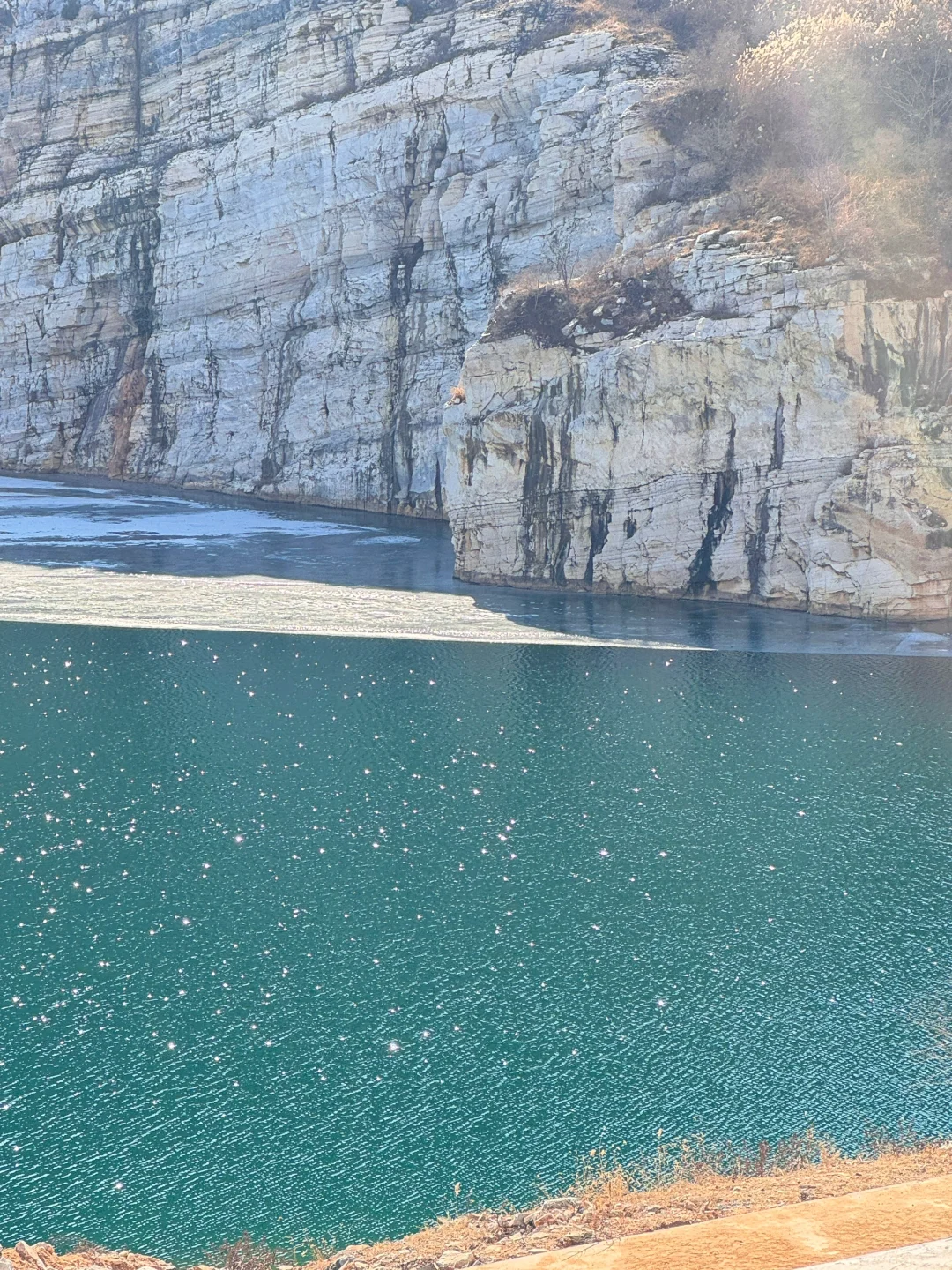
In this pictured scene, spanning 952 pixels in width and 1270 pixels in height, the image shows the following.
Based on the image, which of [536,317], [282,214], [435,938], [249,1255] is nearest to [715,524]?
[536,317]

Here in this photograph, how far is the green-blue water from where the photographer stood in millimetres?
17156

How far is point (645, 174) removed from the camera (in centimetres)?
6019

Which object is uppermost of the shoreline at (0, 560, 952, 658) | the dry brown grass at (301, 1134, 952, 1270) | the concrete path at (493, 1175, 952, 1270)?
the shoreline at (0, 560, 952, 658)

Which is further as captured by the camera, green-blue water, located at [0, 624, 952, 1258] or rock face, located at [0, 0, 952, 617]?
rock face, located at [0, 0, 952, 617]

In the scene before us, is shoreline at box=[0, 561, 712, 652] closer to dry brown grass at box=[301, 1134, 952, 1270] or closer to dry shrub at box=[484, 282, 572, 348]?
dry shrub at box=[484, 282, 572, 348]

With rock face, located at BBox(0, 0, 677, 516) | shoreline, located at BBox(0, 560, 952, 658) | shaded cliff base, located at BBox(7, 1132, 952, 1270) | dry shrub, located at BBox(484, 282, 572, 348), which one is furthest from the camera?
rock face, located at BBox(0, 0, 677, 516)

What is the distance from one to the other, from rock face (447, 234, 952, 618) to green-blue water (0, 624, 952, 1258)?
8823mm

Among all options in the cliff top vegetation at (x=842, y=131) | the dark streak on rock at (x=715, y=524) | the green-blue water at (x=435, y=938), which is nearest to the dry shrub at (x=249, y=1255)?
the green-blue water at (x=435, y=938)

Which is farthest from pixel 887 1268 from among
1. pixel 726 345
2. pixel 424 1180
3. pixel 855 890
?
pixel 726 345

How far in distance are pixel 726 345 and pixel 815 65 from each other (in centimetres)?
1629

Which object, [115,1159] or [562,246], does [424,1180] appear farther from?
[562,246]

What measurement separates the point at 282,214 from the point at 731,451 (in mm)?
40662

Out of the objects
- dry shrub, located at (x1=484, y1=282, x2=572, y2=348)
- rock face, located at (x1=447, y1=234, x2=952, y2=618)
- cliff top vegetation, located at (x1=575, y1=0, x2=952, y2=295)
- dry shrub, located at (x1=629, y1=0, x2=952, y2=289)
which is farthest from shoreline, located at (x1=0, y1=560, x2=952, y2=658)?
dry shrub, located at (x1=629, y1=0, x2=952, y2=289)

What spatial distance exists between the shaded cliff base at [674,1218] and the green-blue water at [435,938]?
59 cm
